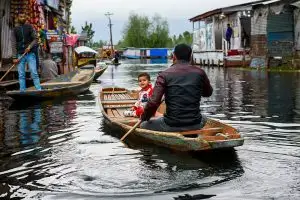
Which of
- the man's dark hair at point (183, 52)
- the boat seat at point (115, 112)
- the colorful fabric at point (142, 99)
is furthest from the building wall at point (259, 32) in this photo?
the man's dark hair at point (183, 52)

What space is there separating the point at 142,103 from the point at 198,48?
138 feet

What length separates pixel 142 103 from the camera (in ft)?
30.0

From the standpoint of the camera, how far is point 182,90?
693 centimetres

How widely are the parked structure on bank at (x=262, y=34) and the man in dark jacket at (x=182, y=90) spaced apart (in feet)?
72.4

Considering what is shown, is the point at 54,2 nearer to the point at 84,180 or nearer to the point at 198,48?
the point at 84,180

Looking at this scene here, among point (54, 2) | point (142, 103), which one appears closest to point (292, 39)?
point (54, 2)

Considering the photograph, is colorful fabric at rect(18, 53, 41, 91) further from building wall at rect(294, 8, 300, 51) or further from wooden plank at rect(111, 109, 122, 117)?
building wall at rect(294, 8, 300, 51)

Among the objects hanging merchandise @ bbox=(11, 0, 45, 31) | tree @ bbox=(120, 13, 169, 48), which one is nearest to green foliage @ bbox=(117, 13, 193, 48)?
tree @ bbox=(120, 13, 169, 48)

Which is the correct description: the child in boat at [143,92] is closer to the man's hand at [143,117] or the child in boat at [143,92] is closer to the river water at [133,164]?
the river water at [133,164]

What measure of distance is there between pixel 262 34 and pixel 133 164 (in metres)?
26.4

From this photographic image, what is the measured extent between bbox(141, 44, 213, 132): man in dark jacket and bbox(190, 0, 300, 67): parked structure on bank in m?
→ 22.1

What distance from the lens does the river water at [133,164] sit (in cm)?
521

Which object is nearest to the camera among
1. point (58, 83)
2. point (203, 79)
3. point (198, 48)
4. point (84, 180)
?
point (84, 180)

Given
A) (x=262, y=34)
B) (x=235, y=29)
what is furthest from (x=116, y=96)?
(x=235, y=29)
